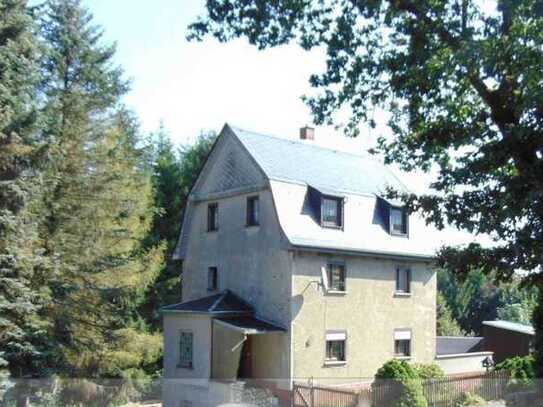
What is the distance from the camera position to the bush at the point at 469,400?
1916 cm

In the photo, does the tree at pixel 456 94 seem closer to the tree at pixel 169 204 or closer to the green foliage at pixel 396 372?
the green foliage at pixel 396 372

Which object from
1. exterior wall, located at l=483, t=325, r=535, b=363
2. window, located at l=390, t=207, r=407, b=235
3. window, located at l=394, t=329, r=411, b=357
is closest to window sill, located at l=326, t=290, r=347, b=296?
window, located at l=394, t=329, r=411, b=357

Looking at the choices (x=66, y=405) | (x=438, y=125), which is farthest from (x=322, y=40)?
(x=66, y=405)

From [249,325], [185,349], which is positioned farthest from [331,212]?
[185,349]

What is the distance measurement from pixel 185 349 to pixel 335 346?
5662mm

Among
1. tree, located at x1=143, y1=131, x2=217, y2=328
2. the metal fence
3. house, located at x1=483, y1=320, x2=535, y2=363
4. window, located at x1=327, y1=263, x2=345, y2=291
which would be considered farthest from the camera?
tree, located at x1=143, y1=131, x2=217, y2=328

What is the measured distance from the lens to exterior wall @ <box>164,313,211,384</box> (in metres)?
22.7

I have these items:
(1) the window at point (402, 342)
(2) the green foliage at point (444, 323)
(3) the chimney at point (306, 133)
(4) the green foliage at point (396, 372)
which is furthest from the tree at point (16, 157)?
(2) the green foliage at point (444, 323)

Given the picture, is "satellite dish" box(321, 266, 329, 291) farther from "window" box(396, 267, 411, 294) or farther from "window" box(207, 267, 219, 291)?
"window" box(207, 267, 219, 291)

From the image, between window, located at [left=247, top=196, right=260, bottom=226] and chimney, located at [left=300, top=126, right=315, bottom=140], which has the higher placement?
chimney, located at [left=300, top=126, right=315, bottom=140]

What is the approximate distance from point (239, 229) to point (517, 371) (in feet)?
37.0

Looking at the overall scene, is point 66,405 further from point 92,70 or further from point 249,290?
point 92,70

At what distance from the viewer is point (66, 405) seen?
24125 millimetres

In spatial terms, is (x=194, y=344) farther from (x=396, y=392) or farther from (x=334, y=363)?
(x=396, y=392)
